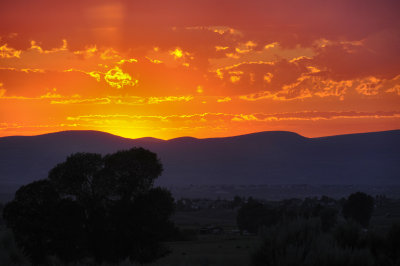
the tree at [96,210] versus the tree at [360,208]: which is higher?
the tree at [96,210]

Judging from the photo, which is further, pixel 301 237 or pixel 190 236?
pixel 190 236

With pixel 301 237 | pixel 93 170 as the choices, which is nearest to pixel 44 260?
pixel 93 170

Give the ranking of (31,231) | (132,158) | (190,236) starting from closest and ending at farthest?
(31,231)
(132,158)
(190,236)

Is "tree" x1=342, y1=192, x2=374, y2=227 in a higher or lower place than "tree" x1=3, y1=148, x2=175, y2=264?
lower

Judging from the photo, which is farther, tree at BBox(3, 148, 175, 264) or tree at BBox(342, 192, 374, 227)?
tree at BBox(342, 192, 374, 227)

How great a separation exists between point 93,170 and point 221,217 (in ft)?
275

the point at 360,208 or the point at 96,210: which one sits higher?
the point at 96,210

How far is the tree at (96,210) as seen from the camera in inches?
1489

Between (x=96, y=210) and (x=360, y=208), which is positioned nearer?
(x=96, y=210)

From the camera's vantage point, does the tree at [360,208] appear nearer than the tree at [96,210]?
No

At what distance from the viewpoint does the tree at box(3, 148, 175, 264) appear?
37812 millimetres

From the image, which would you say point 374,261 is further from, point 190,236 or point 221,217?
point 221,217

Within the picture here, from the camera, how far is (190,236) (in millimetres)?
79250

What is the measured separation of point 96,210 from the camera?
3906 cm
